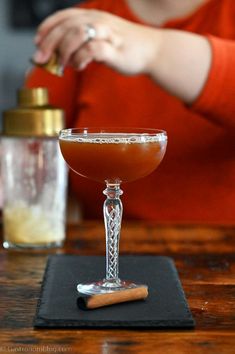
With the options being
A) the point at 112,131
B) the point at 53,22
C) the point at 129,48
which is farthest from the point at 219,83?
the point at 112,131

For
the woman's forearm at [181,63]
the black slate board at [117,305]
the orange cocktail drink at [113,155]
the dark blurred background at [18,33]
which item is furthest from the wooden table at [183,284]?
the dark blurred background at [18,33]

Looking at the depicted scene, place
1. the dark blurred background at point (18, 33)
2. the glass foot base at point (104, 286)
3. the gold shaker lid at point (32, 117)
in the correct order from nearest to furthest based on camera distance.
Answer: the glass foot base at point (104, 286) < the gold shaker lid at point (32, 117) < the dark blurred background at point (18, 33)

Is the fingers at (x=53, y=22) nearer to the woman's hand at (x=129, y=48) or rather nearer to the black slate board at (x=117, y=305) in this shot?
the woman's hand at (x=129, y=48)

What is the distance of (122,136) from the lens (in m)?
0.91

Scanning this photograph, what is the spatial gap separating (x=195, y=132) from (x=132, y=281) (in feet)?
2.29

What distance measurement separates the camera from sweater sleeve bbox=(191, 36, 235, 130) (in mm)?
1388

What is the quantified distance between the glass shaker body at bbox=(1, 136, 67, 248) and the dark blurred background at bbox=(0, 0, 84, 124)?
7.10ft

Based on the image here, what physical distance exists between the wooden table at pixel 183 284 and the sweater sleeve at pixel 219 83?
0.76 ft

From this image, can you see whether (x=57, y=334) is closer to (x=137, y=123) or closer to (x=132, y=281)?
(x=132, y=281)

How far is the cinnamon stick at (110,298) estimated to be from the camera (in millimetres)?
808

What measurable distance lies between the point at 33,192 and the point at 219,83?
0.43 meters

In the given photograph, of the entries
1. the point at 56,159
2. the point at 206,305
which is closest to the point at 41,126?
the point at 56,159

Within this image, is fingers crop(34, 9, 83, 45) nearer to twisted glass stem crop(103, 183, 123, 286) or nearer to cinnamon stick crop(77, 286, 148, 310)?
twisted glass stem crop(103, 183, 123, 286)

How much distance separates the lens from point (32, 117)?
1.18 m
